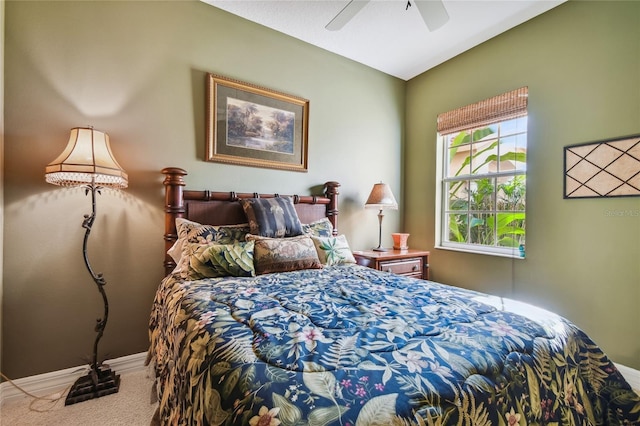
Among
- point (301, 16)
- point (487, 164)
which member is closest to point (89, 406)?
point (301, 16)

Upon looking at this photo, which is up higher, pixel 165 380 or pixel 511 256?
pixel 511 256

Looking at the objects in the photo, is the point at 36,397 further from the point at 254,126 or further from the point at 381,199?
the point at 381,199

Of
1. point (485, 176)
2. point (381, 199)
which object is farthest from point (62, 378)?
point (485, 176)

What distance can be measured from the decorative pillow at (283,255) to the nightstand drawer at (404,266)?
2.96 feet

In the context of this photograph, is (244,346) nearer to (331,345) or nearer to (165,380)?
(331,345)

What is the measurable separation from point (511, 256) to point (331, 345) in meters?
2.46

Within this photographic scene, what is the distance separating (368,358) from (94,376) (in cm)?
198

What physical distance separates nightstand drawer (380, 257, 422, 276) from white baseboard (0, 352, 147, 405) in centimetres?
221

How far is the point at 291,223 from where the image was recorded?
2.26 meters

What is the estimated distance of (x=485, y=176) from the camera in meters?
2.88

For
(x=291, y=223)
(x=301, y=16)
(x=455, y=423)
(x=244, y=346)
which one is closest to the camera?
(x=455, y=423)

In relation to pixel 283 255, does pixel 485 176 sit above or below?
above

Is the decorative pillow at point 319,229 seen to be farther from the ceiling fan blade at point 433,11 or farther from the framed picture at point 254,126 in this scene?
the ceiling fan blade at point 433,11

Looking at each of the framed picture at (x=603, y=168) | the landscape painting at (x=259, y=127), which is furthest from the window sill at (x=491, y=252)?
the landscape painting at (x=259, y=127)
